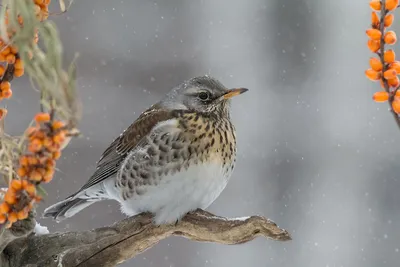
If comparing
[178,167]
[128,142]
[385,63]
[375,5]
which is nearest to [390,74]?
[385,63]

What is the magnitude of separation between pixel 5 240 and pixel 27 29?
2.28 feet

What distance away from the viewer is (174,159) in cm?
229

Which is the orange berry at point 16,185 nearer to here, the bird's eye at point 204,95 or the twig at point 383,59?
the twig at point 383,59

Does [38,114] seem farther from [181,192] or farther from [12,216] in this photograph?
[181,192]

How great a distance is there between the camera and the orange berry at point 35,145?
101 centimetres

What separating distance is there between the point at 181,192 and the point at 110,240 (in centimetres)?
36

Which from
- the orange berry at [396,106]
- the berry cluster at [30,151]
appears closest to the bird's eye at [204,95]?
the berry cluster at [30,151]

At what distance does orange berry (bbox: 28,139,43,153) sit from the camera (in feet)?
3.32

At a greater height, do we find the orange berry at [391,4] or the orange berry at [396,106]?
the orange berry at [391,4]

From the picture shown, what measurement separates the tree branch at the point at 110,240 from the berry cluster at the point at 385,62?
0.85 meters

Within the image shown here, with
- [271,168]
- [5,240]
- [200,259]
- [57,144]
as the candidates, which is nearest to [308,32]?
[271,168]

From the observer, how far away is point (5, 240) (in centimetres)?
154

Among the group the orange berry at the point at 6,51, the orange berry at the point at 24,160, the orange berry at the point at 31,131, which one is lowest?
the orange berry at the point at 24,160

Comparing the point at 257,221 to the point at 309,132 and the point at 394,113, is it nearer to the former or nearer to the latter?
the point at 394,113
